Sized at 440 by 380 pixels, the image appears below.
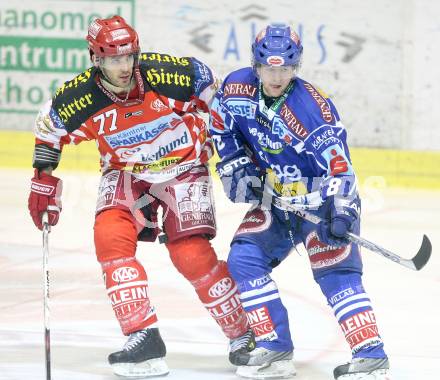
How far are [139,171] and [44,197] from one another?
36 centimetres

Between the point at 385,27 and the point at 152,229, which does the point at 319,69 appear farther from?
the point at 152,229

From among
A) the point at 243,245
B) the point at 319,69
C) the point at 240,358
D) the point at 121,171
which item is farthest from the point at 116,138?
the point at 319,69

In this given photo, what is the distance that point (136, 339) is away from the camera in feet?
15.2

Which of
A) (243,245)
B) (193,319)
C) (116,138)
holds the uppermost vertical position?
(116,138)

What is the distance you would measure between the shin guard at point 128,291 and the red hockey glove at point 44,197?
349 millimetres

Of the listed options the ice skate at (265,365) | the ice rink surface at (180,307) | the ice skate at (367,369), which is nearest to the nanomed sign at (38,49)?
the ice rink surface at (180,307)

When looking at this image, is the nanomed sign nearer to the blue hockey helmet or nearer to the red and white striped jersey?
the red and white striped jersey

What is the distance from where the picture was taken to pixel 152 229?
4844 millimetres


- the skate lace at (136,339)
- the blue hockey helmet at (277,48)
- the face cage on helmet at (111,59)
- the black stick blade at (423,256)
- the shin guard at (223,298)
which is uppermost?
the blue hockey helmet at (277,48)

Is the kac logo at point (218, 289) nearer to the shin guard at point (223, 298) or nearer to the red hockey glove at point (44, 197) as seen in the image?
the shin guard at point (223, 298)

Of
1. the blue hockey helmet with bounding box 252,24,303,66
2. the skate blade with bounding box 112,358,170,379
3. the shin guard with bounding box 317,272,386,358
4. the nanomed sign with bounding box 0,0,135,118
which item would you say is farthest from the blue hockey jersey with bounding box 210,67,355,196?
the nanomed sign with bounding box 0,0,135,118

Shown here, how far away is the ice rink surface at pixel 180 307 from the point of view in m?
4.83

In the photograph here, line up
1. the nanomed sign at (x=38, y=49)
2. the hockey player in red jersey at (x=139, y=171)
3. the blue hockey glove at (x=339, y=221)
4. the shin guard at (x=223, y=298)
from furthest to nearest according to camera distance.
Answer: the nanomed sign at (x=38, y=49), the shin guard at (x=223, y=298), the hockey player in red jersey at (x=139, y=171), the blue hockey glove at (x=339, y=221)

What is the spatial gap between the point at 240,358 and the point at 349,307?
0.48 metres
